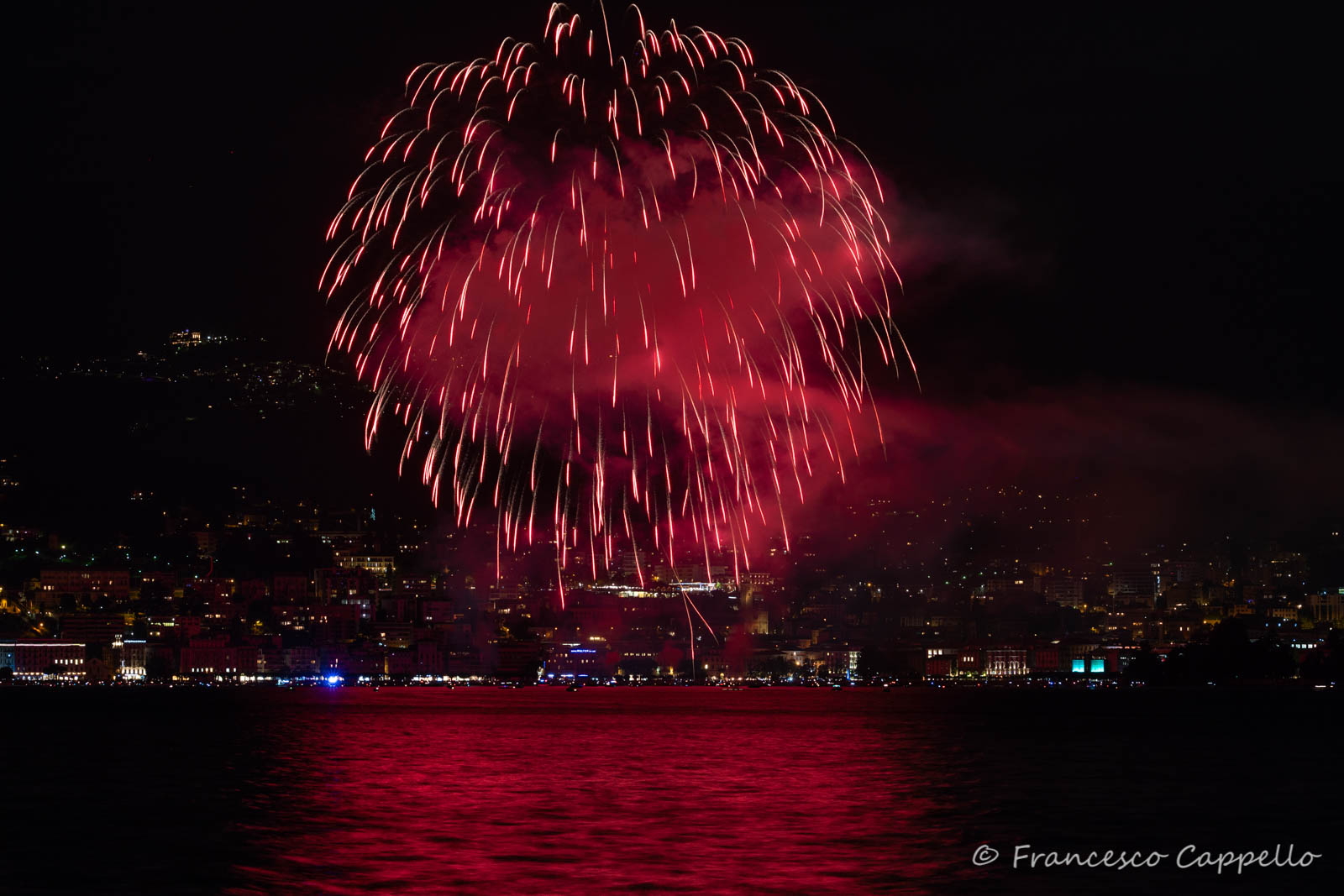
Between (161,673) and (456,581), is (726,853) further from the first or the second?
(456,581)

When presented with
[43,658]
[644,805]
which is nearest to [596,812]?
[644,805]

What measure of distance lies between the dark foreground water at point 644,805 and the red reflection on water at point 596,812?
0.11 m

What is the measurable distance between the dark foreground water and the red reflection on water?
0.36 feet

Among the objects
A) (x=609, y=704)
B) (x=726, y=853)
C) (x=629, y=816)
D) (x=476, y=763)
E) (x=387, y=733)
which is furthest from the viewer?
(x=609, y=704)

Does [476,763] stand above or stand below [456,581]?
below

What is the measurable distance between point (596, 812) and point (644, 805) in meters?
1.79

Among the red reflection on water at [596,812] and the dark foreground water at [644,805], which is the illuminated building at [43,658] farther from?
the red reflection on water at [596,812]

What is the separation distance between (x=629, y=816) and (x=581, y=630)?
138526mm

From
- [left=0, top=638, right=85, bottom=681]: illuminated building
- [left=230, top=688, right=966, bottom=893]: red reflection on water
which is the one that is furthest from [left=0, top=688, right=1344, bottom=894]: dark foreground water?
[left=0, top=638, right=85, bottom=681]: illuminated building

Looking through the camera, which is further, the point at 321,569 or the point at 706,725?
the point at 321,569

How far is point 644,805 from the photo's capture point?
3656cm

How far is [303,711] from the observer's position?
9469cm

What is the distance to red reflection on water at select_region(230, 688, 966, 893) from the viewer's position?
2642cm

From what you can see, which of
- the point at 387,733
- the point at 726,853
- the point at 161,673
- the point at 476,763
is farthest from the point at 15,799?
the point at 161,673
